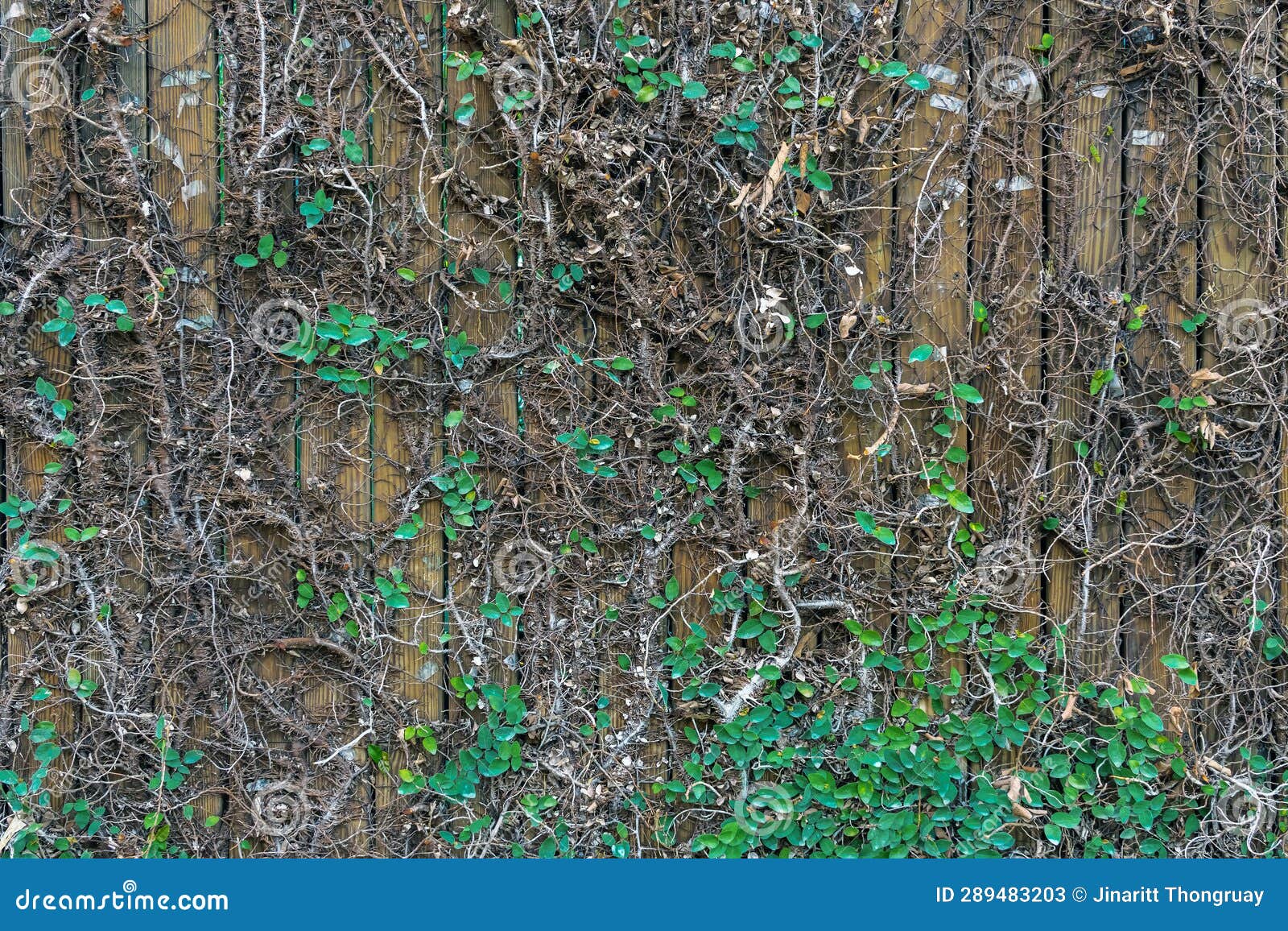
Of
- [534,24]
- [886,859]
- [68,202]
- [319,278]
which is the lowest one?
[886,859]

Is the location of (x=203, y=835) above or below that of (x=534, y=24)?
below

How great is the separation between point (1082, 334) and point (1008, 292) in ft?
0.67

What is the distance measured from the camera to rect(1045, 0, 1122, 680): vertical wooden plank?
A: 2150mm

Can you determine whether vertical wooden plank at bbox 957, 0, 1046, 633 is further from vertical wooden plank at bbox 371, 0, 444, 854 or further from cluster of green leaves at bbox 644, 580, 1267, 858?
vertical wooden plank at bbox 371, 0, 444, 854

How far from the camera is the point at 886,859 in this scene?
2135mm

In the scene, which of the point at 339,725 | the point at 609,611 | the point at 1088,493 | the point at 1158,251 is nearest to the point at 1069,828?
the point at 1088,493

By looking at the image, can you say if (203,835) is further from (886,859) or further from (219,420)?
(886,859)

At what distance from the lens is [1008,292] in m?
2.14

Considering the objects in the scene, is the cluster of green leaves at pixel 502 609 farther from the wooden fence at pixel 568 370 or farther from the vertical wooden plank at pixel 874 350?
the vertical wooden plank at pixel 874 350

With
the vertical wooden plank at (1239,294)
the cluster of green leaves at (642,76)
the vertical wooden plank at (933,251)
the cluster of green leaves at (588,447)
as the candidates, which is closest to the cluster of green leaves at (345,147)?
the cluster of green leaves at (642,76)

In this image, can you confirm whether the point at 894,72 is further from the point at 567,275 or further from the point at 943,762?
the point at 943,762

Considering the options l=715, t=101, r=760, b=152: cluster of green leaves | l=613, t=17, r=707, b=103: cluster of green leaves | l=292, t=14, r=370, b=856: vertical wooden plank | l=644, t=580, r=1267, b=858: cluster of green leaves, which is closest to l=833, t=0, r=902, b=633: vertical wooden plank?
l=644, t=580, r=1267, b=858: cluster of green leaves

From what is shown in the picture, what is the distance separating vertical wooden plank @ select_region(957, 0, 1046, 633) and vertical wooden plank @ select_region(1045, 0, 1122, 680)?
0.05 meters

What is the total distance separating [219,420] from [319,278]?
1.30 feet
